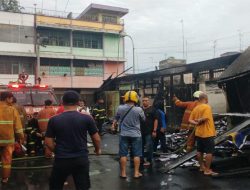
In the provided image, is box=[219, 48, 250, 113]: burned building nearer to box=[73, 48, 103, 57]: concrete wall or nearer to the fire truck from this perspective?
the fire truck

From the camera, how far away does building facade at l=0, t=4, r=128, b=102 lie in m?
36.2

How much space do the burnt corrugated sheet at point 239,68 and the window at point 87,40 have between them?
28.6 m

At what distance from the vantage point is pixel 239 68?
11562mm

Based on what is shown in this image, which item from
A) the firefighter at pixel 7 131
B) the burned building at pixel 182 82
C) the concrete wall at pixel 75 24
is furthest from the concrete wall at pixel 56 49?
the firefighter at pixel 7 131

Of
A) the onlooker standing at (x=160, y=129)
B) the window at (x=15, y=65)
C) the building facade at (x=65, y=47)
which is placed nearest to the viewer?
the onlooker standing at (x=160, y=129)

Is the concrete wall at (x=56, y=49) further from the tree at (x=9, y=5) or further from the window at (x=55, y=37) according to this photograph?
the tree at (x=9, y=5)

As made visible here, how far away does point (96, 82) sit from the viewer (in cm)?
4069

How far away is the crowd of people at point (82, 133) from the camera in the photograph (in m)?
4.69

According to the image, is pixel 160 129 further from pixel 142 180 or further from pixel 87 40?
pixel 87 40

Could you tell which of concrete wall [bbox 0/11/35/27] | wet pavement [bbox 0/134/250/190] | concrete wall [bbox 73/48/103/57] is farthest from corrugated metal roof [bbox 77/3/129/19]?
wet pavement [bbox 0/134/250/190]

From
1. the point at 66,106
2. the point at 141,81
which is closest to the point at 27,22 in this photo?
the point at 141,81

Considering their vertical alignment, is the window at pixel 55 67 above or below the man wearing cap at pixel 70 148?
above

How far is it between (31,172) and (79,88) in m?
31.1

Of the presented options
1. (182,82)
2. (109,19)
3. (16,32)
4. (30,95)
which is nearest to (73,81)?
(16,32)
